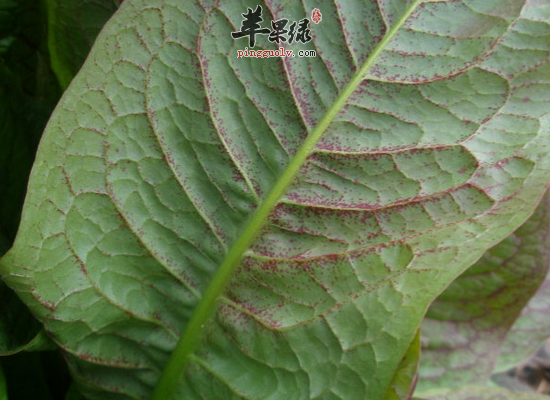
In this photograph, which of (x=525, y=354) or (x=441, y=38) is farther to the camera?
(x=525, y=354)

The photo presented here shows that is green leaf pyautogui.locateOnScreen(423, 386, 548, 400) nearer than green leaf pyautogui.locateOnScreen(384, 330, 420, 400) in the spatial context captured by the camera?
No

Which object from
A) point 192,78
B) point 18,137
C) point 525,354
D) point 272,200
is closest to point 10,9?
point 18,137

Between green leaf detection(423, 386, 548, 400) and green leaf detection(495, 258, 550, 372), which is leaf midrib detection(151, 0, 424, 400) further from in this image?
green leaf detection(495, 258, 550, 372)

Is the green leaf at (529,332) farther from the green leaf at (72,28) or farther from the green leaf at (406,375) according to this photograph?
the green leaf at (72,28)

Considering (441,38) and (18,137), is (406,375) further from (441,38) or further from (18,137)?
(18,137)
